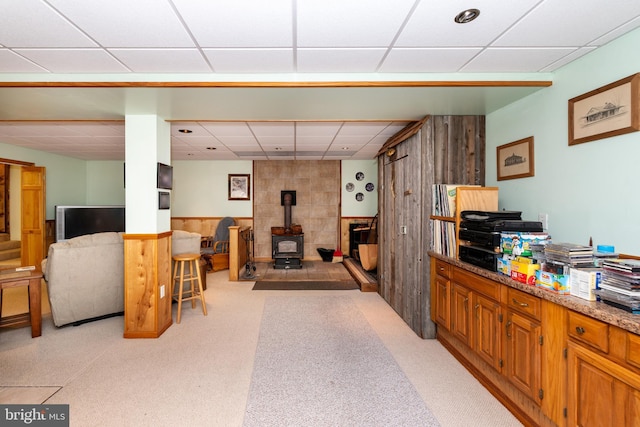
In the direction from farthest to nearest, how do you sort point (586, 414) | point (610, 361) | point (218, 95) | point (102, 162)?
point (102, 162) < point (218, 95) < point (586, 414) < point (610, 361)

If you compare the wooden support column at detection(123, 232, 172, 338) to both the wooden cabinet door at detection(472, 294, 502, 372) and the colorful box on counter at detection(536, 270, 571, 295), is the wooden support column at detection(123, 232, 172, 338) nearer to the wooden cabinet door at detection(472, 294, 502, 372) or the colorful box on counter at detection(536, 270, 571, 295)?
the wooden cabinet door at detection(472, 294, 502, 372)

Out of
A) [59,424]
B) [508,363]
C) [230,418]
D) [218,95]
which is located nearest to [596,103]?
[508,363]

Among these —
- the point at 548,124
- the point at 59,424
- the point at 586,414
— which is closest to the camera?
the point at 586,414

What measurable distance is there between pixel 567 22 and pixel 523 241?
4.52ft

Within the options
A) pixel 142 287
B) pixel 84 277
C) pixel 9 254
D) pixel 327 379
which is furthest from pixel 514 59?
pixel 9 254

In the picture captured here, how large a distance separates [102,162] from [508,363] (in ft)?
29.1

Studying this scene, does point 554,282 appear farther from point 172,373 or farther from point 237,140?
point 237,140

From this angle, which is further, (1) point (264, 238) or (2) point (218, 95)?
(1) point (264, 238)

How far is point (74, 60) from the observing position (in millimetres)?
2301

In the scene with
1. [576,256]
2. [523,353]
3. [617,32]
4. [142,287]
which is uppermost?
[617,32]

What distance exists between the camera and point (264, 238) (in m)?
7.62

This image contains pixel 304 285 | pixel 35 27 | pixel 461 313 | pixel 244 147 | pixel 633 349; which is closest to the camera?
pixel 633 349

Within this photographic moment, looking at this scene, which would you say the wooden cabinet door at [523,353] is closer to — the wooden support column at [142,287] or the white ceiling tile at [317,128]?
the white ceiling tile at [317,128]

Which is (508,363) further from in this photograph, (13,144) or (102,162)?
(102,162)
